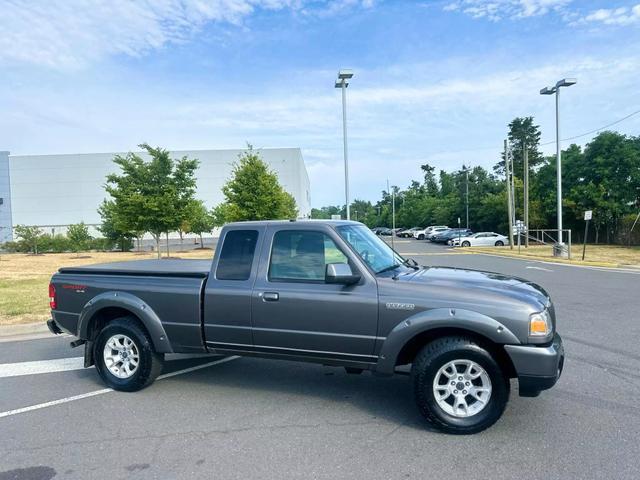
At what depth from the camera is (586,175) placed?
1400 inches

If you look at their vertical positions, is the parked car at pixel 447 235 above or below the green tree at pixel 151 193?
below

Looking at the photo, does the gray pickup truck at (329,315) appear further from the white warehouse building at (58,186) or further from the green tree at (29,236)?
the white warehouse building at (58,186)

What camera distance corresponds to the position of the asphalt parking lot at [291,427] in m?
3.38

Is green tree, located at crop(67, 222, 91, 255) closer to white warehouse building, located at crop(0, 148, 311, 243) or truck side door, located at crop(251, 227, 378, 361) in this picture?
white warehouse building, located at crop(0, 148, 311, 243)

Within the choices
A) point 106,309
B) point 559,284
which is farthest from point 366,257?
point 559,284

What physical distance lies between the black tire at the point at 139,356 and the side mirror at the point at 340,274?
218cm

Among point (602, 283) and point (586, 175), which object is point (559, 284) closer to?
point (602, 283)

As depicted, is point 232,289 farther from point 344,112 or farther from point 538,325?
point 344,112

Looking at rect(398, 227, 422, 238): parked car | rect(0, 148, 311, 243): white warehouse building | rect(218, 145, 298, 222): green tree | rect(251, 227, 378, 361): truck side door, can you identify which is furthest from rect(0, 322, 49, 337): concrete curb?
rect(398, 227, 422, 238): parked car

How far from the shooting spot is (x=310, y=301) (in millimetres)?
4324

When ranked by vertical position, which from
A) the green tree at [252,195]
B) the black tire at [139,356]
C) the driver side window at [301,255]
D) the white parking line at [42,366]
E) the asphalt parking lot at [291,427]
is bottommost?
the asphalt parking lot at [291,427]

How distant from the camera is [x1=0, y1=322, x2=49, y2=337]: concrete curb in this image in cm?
801

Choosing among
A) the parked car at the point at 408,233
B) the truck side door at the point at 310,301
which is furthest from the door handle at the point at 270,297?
the parked car at the point at 408,233

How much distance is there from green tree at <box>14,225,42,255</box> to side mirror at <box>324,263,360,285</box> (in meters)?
38.7
